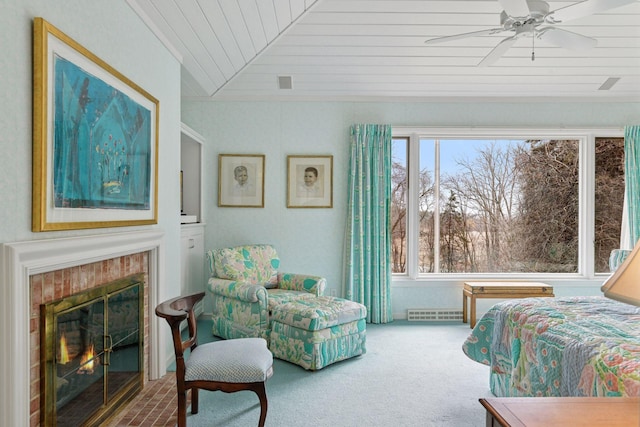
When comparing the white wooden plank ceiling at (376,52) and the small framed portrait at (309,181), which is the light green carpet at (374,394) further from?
the white wooden plank ceiling at (376,52)

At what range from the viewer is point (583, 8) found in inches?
97.1

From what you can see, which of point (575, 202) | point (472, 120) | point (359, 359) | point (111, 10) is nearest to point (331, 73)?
point (472, 120)

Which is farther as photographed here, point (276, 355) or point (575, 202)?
point (575, 202)

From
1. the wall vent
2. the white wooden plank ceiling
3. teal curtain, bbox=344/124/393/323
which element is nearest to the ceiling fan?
the white wooden plank ceiling

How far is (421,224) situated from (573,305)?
2.47 metres

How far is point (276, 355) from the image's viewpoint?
356 cm

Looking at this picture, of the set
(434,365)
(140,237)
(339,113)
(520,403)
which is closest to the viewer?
(520,403)

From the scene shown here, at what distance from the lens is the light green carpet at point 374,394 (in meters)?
2.55

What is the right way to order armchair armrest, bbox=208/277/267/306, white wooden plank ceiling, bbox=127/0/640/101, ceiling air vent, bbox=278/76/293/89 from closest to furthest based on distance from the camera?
1. white wooden plank ceiling, bbox=127/0/640/101
2. armchair armrest, bbox=208/277/267/306
3. ceiling air vent, bbox=278/76/293/89

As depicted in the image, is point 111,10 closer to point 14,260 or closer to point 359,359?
point 14,260

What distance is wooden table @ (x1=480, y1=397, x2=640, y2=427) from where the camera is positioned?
120cm

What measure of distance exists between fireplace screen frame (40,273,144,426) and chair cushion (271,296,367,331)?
111 centimetres

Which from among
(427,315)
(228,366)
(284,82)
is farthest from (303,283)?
(284,82)

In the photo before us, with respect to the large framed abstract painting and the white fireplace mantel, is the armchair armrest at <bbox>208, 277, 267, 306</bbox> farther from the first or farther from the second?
the white fireplace mantel
